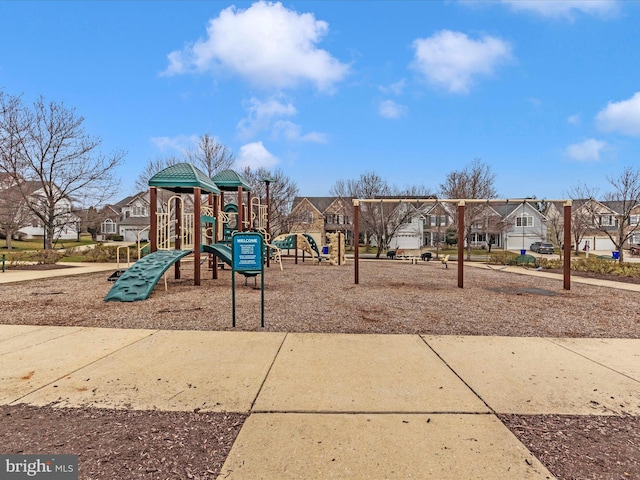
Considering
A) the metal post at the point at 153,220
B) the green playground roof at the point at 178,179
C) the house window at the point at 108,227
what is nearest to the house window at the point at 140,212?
the house window at the point at 108,227

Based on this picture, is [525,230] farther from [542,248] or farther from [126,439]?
Result: [126,439]

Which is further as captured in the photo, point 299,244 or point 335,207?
point 335,207

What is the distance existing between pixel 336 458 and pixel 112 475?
1447 millimetres

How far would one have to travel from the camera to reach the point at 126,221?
53.3m

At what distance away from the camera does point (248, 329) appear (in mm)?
5844

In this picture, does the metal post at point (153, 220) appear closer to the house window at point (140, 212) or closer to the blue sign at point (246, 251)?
the blue sign at point (246, 251)

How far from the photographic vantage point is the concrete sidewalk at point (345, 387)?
2461 mm

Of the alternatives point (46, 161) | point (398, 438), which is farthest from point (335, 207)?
point (398, 438)

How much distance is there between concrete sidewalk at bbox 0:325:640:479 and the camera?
2.46 m

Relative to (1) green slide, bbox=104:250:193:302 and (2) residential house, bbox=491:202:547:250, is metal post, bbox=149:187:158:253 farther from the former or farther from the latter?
(2) residential house, bbox=491:202:547:250

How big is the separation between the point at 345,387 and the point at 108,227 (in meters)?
65.6

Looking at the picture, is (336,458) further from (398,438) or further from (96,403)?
(96,403)

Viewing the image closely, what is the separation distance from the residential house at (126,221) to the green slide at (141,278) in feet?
144

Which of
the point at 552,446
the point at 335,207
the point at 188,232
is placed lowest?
the point at 552,446
